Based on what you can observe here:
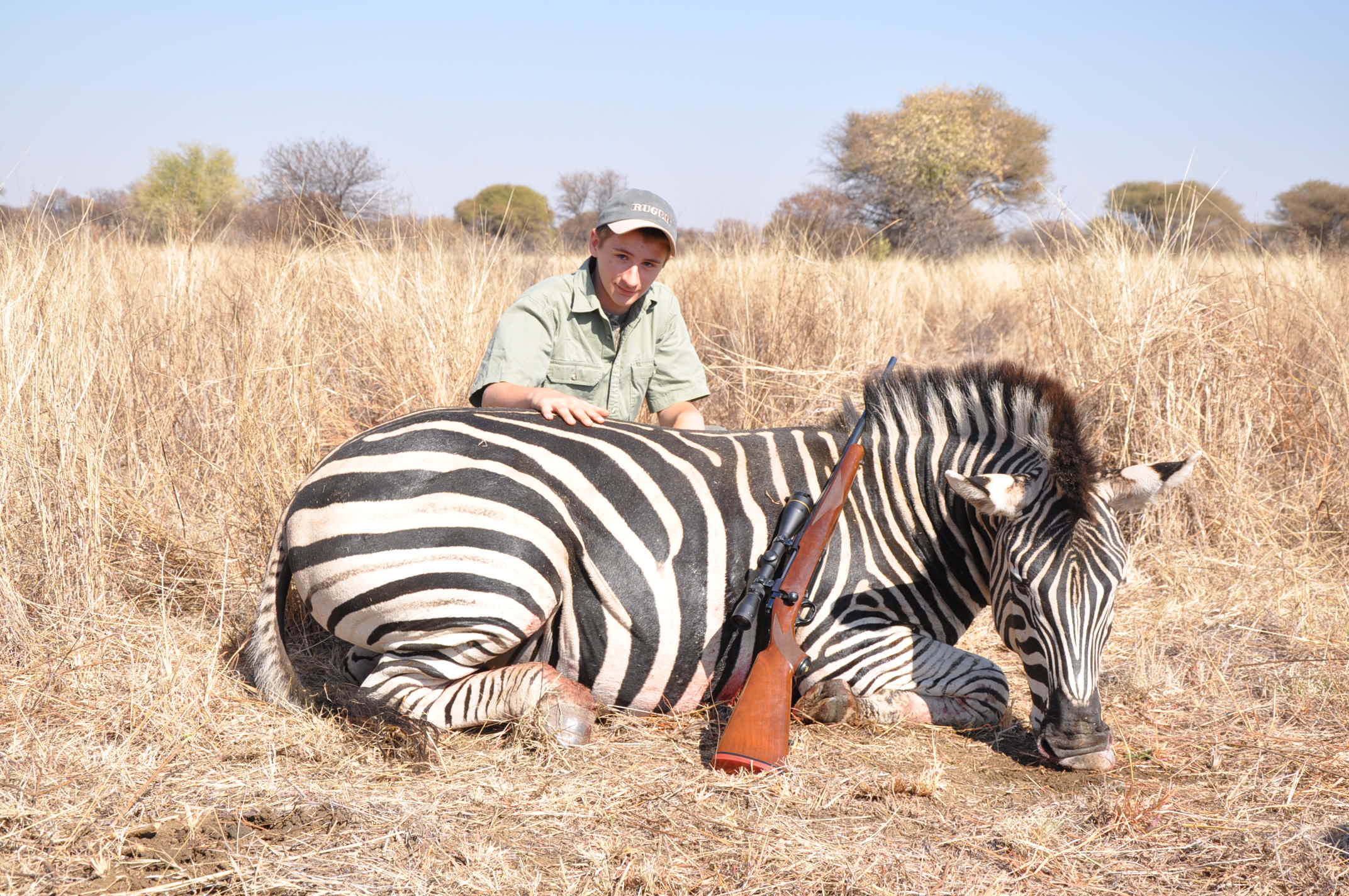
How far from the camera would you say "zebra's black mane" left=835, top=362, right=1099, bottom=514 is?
315cm

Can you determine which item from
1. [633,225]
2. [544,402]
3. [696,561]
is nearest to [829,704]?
[696,561]

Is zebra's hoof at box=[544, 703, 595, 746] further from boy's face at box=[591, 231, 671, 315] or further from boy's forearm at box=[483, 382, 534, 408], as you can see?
boy's face at box=[591, 231, 671, 315]

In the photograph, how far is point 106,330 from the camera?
15.4 ft

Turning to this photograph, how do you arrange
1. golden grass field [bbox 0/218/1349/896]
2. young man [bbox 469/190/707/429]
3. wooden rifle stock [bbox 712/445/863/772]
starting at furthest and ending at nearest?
young man [bbox 469/190/707/429], wooden rifle stock [bbox 712/445/863/772], golden grass field [bbox 0/218/1349/896]

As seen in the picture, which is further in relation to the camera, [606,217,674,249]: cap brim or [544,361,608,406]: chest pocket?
[544,361,608,406]: chest pocket

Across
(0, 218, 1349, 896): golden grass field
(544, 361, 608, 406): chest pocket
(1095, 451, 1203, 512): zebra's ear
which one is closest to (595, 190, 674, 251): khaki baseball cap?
(544, 361, 608, 406): chest pocket

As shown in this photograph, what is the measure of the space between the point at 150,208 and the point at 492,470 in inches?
304

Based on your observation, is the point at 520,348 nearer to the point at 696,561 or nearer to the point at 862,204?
the point at 696,561

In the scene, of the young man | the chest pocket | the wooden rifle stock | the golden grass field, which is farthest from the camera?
the chest pocket

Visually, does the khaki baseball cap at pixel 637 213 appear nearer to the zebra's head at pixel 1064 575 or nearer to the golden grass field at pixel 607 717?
the zebra's head at pixel 1064 575

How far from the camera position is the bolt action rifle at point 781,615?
3.01 meters

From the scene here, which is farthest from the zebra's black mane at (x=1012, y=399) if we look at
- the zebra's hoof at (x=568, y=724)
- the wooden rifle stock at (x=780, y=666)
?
the zebra's hoof at (x=568, y=724)

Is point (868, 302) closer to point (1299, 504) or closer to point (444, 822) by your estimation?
point (1299, 504)

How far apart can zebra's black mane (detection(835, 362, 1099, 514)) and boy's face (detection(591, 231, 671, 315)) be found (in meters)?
1.10
